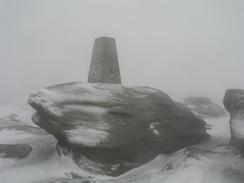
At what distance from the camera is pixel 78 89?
713 inches

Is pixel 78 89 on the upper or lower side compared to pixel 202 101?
upper

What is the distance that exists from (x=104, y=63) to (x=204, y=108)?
22.0 m

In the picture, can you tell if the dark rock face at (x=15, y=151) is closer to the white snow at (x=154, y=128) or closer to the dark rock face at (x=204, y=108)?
the white snow at (x=154, y=128)

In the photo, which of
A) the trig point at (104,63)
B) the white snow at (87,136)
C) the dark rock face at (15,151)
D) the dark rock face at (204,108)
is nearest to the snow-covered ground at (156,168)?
the dark rock face at (15,151)

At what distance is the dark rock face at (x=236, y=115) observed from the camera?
51.7 feet

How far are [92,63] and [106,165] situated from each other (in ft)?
34.4

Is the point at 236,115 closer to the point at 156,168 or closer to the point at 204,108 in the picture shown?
the point at 156,168

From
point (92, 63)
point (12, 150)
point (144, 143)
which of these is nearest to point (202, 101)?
point (92, 63)

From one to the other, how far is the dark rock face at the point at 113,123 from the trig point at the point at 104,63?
278cm

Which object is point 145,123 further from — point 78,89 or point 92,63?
point 92,63

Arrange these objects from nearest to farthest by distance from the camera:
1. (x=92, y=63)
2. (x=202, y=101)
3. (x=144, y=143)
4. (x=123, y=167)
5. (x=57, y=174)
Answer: (x=57, y=174) < (x=123, y=167) < (x=144, y=143) < (x=92, y=63) < (x=202, y=101)

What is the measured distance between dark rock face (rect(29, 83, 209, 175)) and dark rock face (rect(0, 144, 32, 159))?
191cm

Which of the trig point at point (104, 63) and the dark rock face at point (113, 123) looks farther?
the trig point at point (104, 63)

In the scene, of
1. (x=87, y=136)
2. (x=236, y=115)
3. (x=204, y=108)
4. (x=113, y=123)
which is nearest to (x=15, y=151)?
(x=87, y=136)
